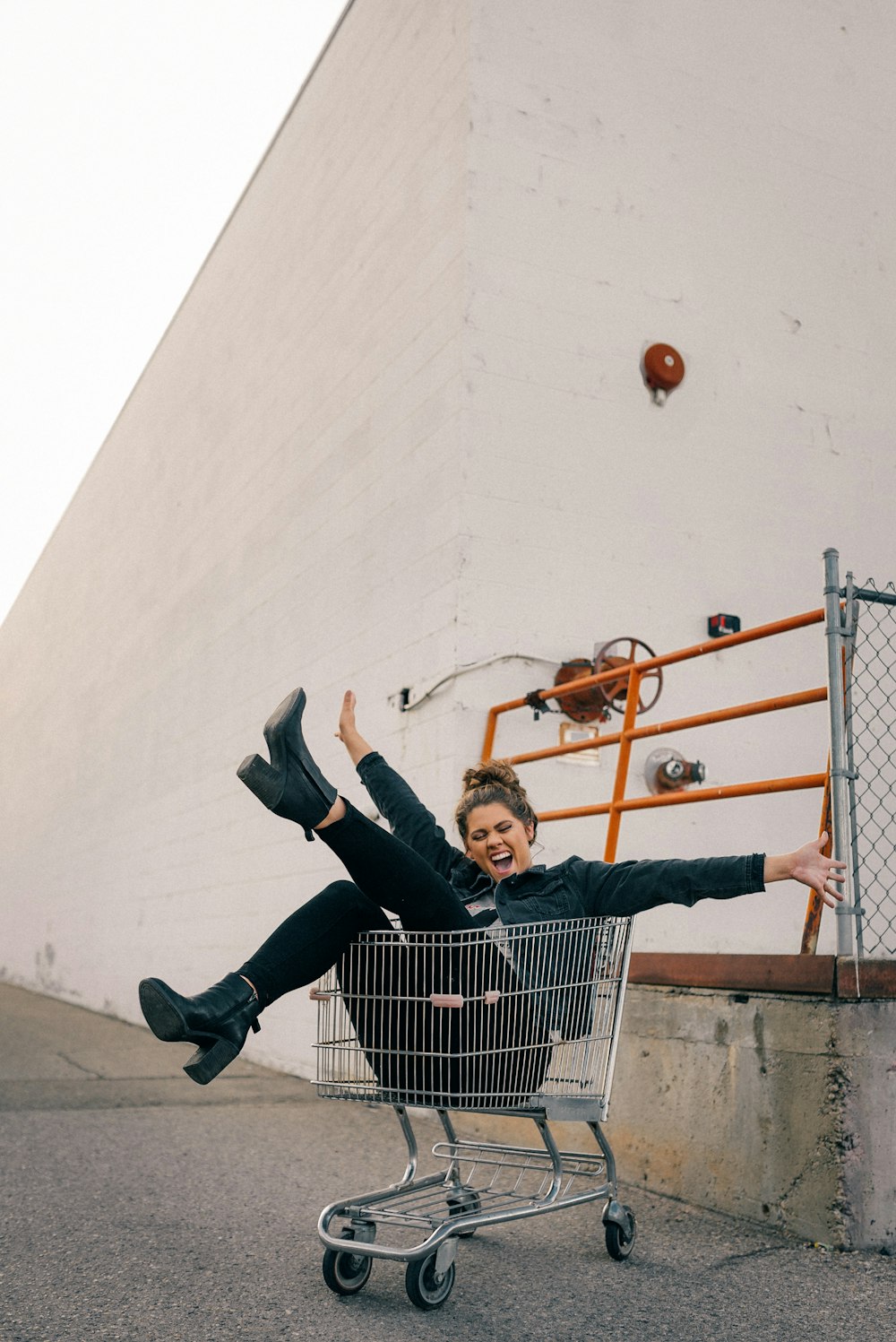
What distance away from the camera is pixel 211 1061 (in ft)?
8.55

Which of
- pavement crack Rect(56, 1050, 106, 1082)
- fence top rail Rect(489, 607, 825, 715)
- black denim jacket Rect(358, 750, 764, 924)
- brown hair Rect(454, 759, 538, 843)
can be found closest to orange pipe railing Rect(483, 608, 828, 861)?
fence top rail Rect(489, 607, 825, 715)

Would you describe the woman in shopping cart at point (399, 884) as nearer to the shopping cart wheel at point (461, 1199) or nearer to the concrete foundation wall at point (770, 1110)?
the concrete foundation wall at point (770, 1110)

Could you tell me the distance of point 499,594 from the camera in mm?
5559

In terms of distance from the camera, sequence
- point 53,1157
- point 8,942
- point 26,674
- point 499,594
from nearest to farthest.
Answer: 1. point 53,1157
2. point 499,594
3. point 8,942
4. point 26,674

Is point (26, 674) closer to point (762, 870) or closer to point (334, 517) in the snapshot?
point (334, 517)

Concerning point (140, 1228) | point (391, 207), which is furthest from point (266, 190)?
point (140, 1228)

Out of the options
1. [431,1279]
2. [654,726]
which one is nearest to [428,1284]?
[431,1279]

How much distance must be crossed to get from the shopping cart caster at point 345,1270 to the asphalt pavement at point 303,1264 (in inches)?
1.2

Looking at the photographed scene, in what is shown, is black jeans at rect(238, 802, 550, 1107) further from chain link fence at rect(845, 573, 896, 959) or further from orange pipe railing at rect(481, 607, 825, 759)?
chain link fence at rect(845, 573, 896, 959)

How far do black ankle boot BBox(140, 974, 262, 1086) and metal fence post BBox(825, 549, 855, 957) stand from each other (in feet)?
5.42

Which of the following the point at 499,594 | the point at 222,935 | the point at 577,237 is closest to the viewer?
the point at 499,594

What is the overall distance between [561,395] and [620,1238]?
4.12m

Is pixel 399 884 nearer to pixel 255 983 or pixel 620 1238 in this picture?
pixel 255 983

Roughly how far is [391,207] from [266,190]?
3.28 meters
